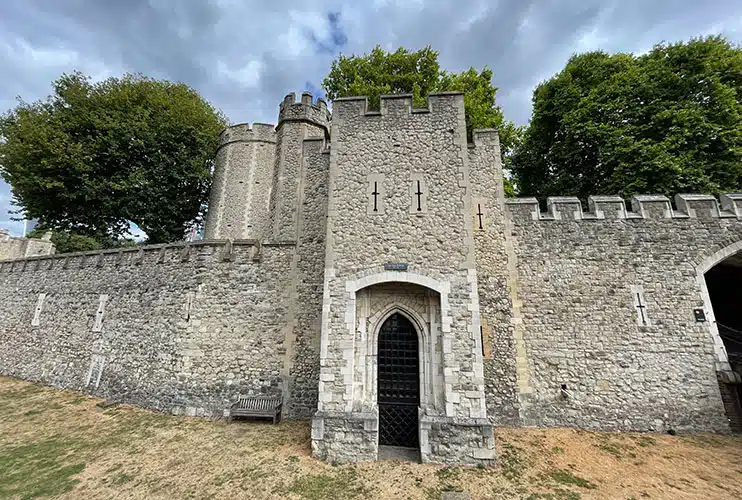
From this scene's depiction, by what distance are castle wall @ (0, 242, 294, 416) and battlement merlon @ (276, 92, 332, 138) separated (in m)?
6.17

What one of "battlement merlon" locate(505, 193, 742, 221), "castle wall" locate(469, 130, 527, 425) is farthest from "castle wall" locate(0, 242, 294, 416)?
"battlement merlon" locate(505, 193, 742, 221)

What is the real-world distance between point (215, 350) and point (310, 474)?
4.48 metres

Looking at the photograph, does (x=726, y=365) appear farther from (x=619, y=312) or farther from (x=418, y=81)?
(x=418, y=81)

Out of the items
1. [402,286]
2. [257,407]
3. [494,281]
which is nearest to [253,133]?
[402,286]

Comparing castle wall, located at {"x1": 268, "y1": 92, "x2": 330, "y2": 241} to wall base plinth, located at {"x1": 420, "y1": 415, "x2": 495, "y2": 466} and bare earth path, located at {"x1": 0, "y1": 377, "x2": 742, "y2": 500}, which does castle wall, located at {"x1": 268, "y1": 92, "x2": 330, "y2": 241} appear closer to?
bare earth path, located at {"x1": 0, "y1": 377, "x2": 742, "y2": 500}

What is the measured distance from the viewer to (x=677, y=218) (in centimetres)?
805

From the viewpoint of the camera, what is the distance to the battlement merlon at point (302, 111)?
11875 millimetres

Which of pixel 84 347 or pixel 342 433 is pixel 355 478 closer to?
pixel 342 433

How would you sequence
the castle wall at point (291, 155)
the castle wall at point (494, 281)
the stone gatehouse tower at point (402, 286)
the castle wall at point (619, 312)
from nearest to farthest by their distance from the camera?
the stone gatehouse tower at point (402, 286), the castle wall at point (619, 312), the castle wall at point (494, 281), the castle wall at point (291, 155)

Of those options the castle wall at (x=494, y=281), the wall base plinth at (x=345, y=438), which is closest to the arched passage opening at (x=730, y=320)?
the castle wall at (x=494, y=281)

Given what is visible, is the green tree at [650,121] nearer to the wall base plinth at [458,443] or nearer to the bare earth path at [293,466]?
the bare earth path at [293,466]

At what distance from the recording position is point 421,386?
20.1ft

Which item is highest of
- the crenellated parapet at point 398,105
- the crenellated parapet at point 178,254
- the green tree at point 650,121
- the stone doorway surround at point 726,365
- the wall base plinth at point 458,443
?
the green tree at point 650,121

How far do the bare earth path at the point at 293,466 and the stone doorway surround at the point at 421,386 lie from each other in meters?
0.31
